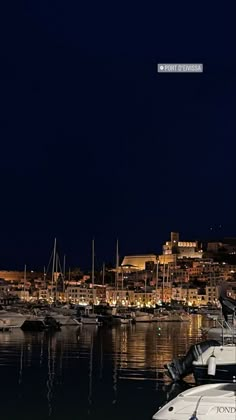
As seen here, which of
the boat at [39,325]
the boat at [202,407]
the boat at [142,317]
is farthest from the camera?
the boat at [142,317]

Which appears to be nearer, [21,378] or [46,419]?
[46,419]

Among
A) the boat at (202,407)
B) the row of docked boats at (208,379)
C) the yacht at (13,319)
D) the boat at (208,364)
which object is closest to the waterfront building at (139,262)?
the yacht at (13,319)

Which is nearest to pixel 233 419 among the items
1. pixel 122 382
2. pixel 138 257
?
pixel 122 382

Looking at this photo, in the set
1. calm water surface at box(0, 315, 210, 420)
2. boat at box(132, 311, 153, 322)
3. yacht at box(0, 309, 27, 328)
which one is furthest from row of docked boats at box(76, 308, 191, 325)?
calm water surface at box(0, 315, 210, 420)

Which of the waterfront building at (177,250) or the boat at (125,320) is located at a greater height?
the waterfront building at (177,250)

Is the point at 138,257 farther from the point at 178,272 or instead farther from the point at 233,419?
the point at 233,419

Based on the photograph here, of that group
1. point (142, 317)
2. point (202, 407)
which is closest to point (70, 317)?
point (142, 317)

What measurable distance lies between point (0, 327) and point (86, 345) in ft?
38.2

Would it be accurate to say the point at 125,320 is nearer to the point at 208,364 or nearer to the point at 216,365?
the point at 216,365

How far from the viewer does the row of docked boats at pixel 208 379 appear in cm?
888

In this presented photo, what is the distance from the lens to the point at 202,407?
8.94 metres

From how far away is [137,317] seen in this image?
5909 cm

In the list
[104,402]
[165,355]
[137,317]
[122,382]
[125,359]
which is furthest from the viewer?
[137,317]

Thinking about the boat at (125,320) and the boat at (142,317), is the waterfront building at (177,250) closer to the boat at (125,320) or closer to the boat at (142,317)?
the boat at (142,317)
